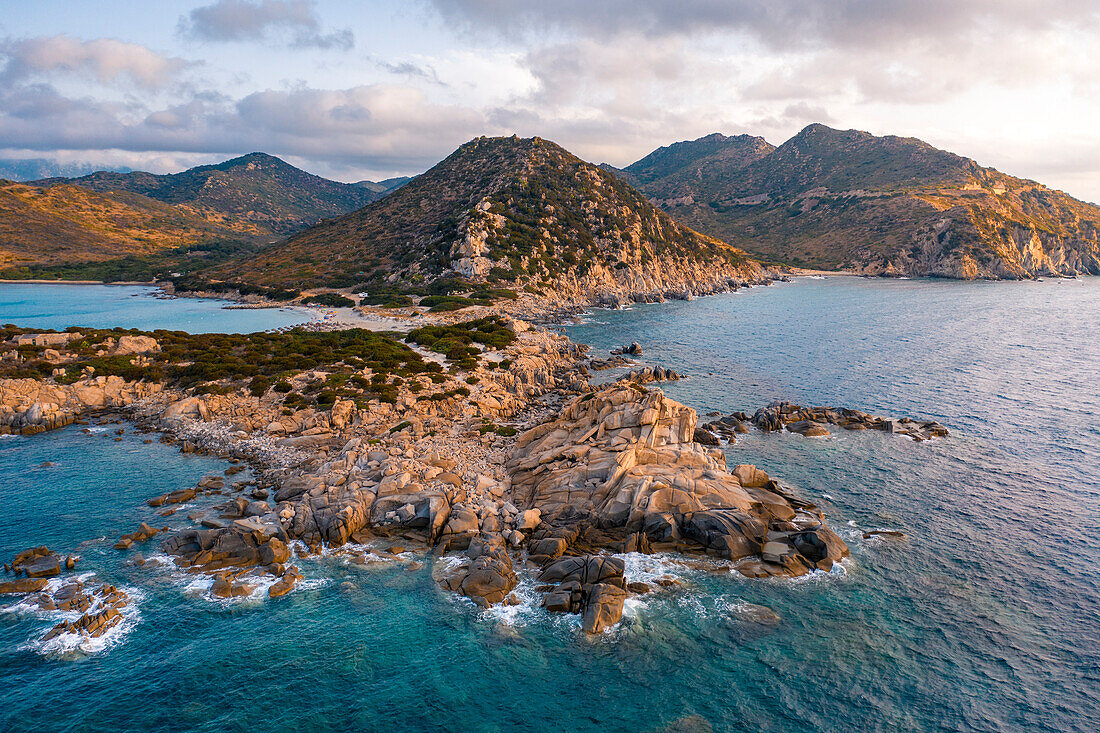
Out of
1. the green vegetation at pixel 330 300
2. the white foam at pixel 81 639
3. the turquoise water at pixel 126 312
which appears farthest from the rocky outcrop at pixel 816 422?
the green vegetation at pixel 330 300

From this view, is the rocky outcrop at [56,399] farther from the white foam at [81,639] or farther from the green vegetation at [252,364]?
the white foam at [81,639]

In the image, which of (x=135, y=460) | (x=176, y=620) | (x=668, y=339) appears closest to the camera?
(x=176, y=620)

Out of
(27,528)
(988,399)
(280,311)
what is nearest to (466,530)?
(27,528)

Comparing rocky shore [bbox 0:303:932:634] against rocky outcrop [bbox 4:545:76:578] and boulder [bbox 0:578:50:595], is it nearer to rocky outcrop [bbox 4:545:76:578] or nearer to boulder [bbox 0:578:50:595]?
rocky outcrop [bbox 4:545:76:578]

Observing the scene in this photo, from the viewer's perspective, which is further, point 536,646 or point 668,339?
point 668,339

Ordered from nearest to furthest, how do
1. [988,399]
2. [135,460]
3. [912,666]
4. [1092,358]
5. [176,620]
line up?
[912,666] → [176,620] → [135,460] → [988,399] → [1092,358]

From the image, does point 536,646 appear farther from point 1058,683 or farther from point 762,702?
point 1058,683
